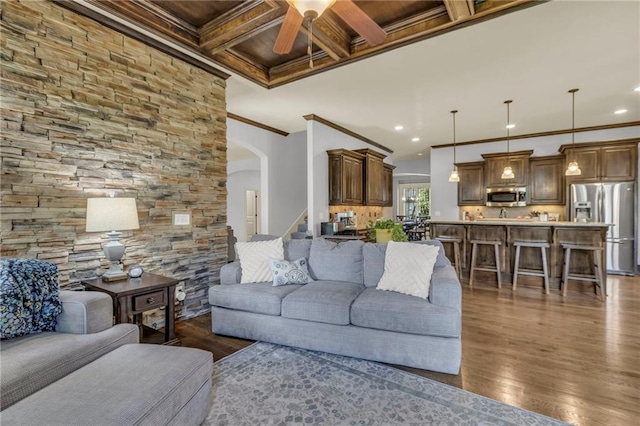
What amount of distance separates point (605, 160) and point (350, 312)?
21.7 feet

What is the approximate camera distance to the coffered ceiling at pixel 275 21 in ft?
8.75

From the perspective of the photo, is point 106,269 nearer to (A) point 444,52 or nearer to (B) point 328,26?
(B) point 328,26

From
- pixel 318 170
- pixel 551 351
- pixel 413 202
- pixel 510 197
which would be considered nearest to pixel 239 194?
Answer: pixel 318 170

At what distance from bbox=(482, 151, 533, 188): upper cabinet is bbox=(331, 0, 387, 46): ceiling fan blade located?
232 inches

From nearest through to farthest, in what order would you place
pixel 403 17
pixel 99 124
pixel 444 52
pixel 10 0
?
pixel 10 0, pixel 99 124, pixel 403 17, pixel 444 52

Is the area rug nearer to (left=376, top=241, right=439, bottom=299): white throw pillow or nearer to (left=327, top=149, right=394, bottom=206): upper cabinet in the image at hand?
(left=376, top=241, right=439, bottom=299): white throw pillow

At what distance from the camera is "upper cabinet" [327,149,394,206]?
19.1 feet

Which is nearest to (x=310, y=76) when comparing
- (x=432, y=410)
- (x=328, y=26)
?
(x=328, y=26)

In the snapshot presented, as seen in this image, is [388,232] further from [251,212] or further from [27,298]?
[251,212]

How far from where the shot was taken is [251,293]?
2.88 meters

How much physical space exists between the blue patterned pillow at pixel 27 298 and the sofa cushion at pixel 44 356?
7 centimetres

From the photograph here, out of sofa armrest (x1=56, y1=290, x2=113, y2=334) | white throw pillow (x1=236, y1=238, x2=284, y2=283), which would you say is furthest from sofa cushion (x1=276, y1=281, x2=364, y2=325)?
sofa armrest (x1=56, y1=290, x2=113, y2=334)

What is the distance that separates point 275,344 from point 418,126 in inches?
203

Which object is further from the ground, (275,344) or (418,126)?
(418,126)
